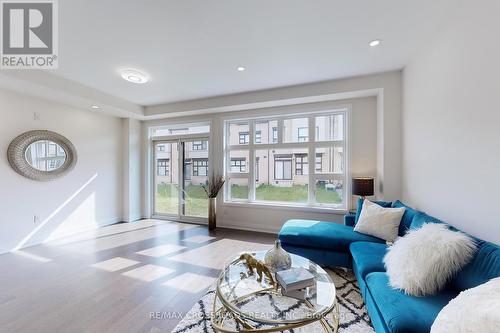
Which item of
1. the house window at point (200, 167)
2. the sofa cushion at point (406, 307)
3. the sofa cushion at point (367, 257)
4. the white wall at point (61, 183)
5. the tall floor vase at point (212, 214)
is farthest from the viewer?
the house window at point (200, 167)

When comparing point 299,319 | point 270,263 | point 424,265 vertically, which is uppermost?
point 424,265

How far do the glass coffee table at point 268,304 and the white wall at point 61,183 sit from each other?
12.8 feet

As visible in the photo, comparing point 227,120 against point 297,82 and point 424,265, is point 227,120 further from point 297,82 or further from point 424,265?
point 424,265

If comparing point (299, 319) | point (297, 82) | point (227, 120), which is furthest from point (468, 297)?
point (227, 120)

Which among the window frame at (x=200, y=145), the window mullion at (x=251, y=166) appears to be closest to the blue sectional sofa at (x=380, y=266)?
the window mullion at (x=251, y=166)

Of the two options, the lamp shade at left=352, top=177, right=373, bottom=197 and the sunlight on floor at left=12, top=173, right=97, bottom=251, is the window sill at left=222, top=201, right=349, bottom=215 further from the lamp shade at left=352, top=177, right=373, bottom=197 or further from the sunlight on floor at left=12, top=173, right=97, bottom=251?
the sunlight on floor at left=12, top=173, right=97, bottom=251

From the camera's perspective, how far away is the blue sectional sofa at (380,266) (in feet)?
3.88

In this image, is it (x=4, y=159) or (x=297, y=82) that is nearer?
(x=4, y=159)

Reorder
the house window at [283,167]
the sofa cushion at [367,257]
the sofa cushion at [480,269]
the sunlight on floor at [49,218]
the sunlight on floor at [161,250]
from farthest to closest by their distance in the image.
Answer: the house window at [283,167] < the sunlight on floor at [49,218] < the sunlight on floor at [161,250] < the sofa cushion at [367,257] < the sofa cushion at [480,269]

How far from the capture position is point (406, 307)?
1.23 meters

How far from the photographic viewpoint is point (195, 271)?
2609 mm

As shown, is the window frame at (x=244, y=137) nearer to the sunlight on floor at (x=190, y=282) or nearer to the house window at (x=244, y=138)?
the house window at (x=244, y=138)

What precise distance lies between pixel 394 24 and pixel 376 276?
2.40 m

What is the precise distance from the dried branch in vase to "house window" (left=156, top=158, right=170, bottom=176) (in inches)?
51.2
